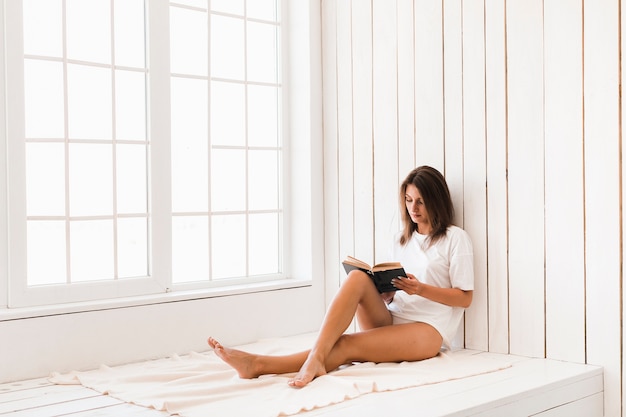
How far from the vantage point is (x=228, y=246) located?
3873mm

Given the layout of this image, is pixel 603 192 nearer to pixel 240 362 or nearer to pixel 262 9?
pixel 240 362

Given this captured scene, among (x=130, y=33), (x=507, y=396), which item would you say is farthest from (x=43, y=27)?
(x=507, y=396)

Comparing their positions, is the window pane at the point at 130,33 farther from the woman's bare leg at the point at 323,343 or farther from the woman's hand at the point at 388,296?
the woman's hand at the point at 388,296

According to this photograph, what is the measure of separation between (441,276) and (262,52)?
5.46ft

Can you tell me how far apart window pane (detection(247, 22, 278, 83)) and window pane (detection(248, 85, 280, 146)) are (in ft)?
0.22

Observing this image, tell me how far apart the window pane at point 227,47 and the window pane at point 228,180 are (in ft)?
1.38

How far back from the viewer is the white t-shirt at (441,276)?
3.17 meters

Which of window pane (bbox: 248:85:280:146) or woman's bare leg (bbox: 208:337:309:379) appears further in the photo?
window pane (bbox: 248:85:280:146)

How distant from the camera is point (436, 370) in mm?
2906

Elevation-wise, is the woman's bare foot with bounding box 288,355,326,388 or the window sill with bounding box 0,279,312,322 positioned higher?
the window sill with bounding box 0,279,312,322

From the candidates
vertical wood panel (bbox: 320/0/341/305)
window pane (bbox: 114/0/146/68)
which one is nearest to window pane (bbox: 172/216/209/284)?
vertical wood panel (bbox: 320/0/341/305)

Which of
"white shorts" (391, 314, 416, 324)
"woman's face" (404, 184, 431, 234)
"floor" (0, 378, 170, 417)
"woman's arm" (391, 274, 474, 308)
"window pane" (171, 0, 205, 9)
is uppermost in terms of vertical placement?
"window pane" (171, 0, 205, 9)

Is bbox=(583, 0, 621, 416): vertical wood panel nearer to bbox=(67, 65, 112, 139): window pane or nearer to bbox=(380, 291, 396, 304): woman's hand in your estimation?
bbox=(380, 291, 396, 304): woman's hand

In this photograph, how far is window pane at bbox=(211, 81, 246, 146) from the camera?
3832 millimetres
